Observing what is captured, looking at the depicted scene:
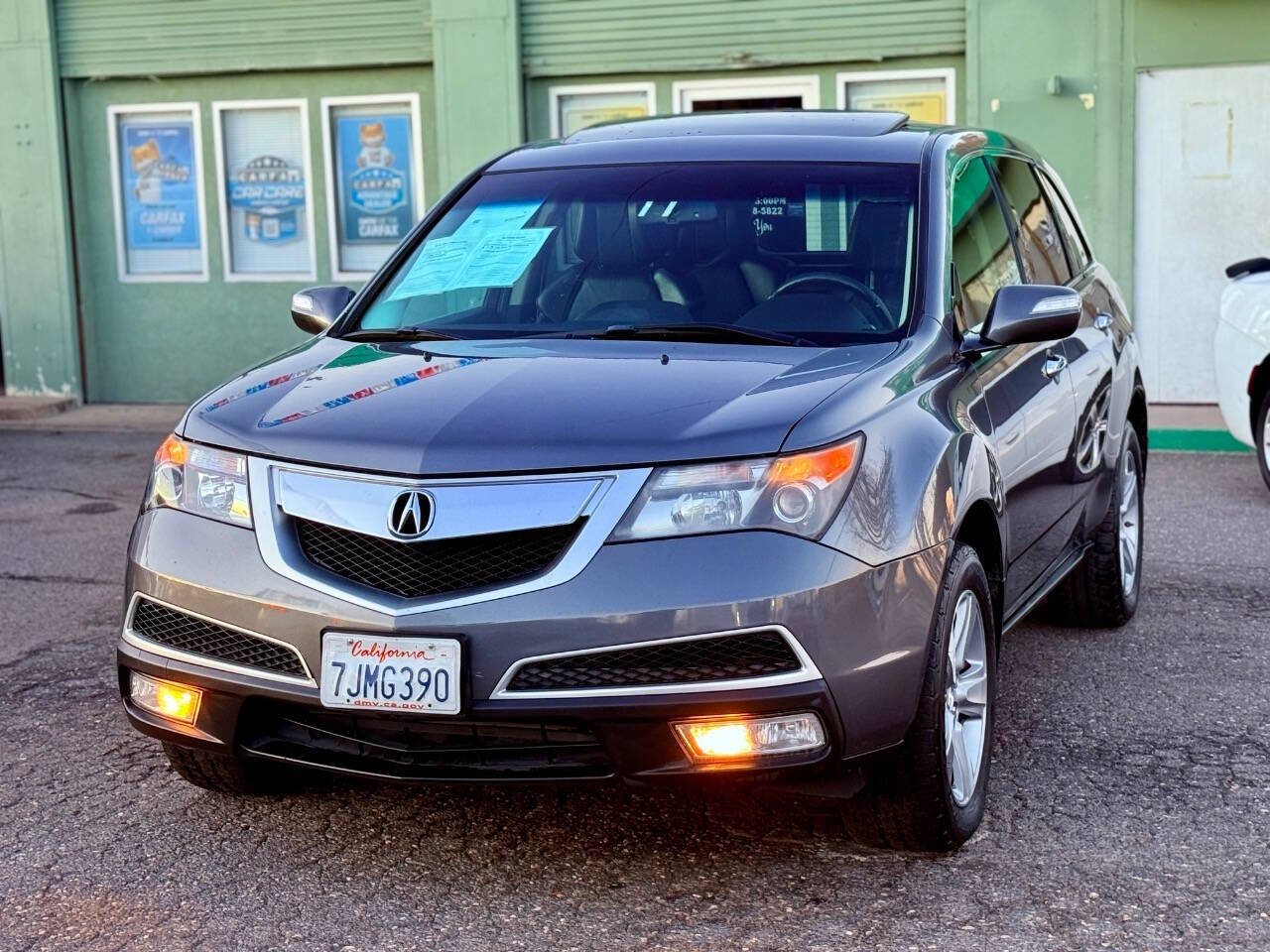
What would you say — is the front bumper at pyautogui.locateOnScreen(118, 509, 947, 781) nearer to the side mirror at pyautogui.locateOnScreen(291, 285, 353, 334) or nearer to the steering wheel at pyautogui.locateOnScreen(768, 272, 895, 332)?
the steering wheel at pyautogui.locateOnScreen(768, 272, 895, 332)

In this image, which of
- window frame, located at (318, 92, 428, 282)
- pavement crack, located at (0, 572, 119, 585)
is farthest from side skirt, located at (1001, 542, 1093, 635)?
Answer: window frame, located at (318, 92, 428, 282)

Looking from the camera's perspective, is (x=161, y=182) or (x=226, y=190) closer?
(x=226, y=190)

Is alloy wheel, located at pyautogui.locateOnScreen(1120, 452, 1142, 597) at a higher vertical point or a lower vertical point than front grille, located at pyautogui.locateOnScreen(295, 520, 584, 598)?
lower

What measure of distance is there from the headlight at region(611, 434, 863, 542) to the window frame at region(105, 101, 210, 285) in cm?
1170

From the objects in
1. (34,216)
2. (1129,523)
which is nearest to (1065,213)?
(1129,523)

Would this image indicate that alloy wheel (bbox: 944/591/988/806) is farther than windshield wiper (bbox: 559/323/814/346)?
No

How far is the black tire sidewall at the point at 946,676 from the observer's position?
3.75 metres

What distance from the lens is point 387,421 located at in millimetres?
3750

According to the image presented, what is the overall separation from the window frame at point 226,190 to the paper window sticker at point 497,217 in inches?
367

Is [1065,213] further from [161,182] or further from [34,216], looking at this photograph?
[34,216]

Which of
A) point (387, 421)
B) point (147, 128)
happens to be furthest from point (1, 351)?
point (387, 421)

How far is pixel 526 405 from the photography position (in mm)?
3750

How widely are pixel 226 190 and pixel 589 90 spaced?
324 cm

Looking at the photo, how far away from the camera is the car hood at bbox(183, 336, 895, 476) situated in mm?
3549
